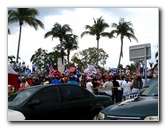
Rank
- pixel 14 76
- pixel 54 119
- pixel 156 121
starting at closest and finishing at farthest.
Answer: pixel 156 121
pixel 54 119
pixel 14 76

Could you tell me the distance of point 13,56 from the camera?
5656mm

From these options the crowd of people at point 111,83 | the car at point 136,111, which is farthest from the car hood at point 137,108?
→ the crowd of people at point 111,83

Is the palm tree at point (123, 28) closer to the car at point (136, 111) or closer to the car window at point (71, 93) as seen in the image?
the car window at point (71, 93)

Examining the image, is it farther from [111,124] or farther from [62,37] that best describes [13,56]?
[111,124]

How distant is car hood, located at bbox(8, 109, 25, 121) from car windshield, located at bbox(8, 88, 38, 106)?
157 millimetres

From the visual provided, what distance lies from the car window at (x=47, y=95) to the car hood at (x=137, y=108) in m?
0.95

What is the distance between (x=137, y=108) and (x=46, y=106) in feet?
4.61

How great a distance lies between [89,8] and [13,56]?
52.9 inches

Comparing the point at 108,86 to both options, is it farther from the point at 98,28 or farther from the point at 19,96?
the point at 19,96

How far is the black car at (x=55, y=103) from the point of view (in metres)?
5.30

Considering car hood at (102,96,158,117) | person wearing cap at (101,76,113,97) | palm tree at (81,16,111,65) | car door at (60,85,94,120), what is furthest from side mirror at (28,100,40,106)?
person wearing cap at (101,76,113,97)

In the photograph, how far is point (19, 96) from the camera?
5.57m

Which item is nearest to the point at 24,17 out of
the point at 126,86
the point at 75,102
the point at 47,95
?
the point at 47,95
